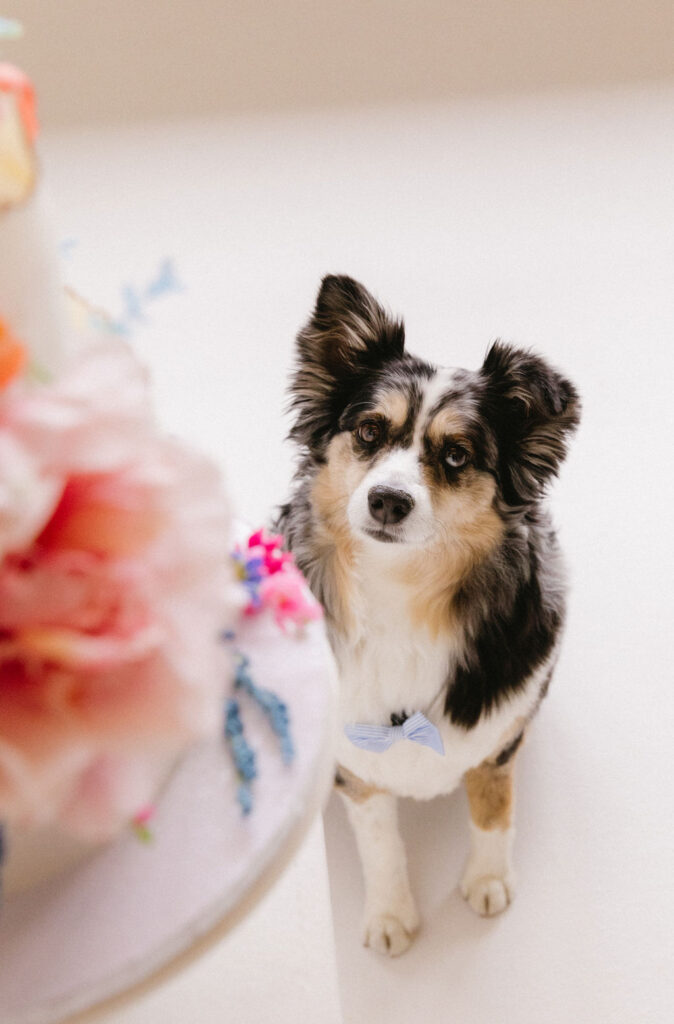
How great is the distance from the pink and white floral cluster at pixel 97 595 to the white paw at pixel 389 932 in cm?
127

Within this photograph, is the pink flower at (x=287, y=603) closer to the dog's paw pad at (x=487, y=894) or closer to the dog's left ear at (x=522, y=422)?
the dog's left ear at (x=522, y=422)

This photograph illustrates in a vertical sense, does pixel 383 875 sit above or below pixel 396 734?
below

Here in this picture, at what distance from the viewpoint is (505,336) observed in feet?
8.39

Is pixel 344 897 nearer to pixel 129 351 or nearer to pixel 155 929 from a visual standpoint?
pixel 155 929

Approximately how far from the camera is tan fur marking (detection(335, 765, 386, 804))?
5.14 feet

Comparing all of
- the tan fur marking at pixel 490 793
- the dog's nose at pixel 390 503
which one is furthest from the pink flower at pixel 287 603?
the tan fur marking at pixel 490 793

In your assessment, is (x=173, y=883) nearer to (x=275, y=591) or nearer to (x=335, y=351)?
(x=275, y=591)

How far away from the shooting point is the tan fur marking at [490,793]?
64.3 inches

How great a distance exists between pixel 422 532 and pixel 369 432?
6.8 inches

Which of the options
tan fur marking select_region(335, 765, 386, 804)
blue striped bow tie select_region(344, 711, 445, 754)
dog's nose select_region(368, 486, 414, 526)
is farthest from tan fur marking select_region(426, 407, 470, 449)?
tan fur marking select_region(335, 765, 386, 804)

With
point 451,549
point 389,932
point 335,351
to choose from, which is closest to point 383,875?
point 389,932

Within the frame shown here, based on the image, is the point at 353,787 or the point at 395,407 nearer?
the point at 395,407

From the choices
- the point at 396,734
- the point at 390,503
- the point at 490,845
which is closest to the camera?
the point at 390,503

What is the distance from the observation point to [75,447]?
486mm
